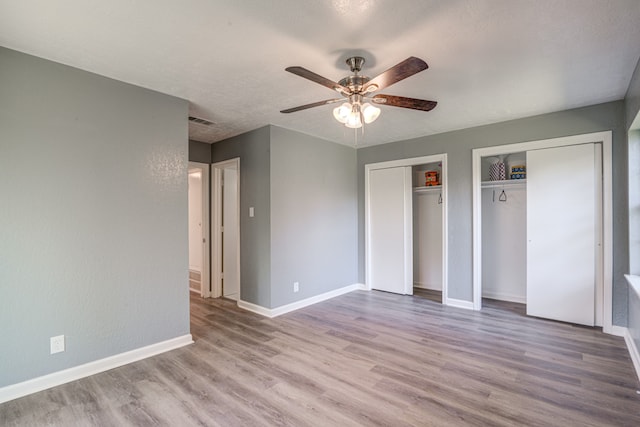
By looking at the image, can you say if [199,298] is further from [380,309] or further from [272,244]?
[380,309]

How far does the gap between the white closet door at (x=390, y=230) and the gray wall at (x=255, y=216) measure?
2.04 meters

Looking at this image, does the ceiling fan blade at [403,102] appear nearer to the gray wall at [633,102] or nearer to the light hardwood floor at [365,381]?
the gray wall at [633,102]

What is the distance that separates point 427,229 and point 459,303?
1414mm

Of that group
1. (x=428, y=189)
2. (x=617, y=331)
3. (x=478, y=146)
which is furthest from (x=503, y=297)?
(x=478, y=146)

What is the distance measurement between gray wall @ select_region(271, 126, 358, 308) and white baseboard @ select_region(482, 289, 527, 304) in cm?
206

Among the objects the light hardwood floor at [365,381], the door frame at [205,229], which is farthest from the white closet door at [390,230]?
the door frame at [205,229]

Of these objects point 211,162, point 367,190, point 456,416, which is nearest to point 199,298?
point 211,162

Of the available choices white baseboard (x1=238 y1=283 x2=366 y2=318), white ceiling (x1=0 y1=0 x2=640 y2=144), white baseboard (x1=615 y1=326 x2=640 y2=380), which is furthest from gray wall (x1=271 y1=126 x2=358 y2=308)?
white baseboard (x1=615 y1=326 x2=640 y2=380)

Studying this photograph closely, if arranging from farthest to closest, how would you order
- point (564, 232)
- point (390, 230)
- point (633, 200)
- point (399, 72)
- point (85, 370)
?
1. point (390, 230)
2. point (564, 232)
3. point (633, 200)
4. point (85, 370)
5. point (399, 72)

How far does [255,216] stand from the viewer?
422 centimetres

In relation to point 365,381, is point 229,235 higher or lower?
higher

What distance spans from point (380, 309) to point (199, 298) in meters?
2.82

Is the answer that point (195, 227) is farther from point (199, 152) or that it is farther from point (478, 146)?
point (478, 146)

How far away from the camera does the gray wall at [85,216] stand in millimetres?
2238
